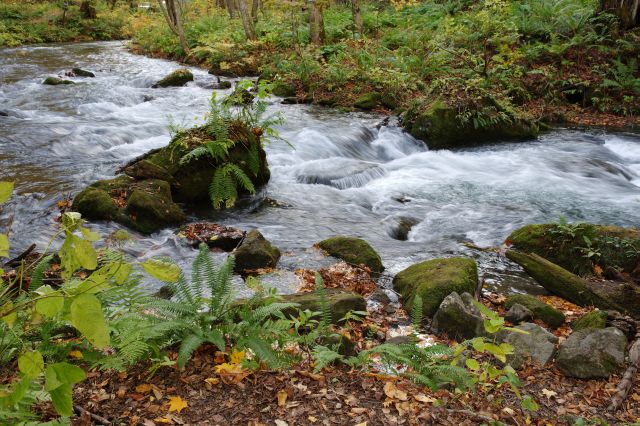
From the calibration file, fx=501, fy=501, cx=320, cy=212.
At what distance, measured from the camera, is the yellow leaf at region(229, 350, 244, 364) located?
3.47 meters

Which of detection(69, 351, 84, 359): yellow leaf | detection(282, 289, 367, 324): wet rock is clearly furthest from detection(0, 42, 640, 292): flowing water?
detection(69, 351, 84, 359): yellow leaf

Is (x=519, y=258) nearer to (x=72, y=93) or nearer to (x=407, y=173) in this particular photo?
(x=407, y=173)

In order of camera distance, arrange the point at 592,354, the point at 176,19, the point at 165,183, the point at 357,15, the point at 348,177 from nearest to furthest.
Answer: the point at 592,354, the point at 165,183, the point at 348,177, the point at 357,15, the point at 176,19

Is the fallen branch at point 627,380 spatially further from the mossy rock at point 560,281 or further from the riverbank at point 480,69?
the riverbank at point 480,69

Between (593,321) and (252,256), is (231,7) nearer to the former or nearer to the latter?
(252,256)

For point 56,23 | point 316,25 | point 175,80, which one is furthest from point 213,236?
point 56,23

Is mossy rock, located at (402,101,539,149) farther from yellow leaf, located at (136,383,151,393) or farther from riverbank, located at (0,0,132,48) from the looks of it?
riverbank, located at (0,0,132,48)

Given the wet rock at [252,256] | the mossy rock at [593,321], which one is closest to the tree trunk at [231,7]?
the wet rock at [252,256]

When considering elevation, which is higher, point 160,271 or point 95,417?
point 160,271

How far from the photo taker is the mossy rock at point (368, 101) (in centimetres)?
1547


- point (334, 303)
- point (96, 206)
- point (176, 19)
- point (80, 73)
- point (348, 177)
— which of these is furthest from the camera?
point (176, 19)

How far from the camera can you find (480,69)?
15352 mm

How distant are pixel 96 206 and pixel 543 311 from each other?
20.2 ft

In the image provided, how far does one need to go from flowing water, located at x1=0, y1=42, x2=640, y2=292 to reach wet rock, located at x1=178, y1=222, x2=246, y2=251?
8.5 inches
